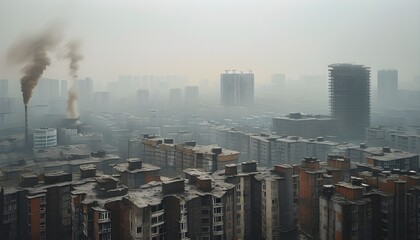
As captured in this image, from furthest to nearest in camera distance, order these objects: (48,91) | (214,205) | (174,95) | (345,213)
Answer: (174,95) < (48,91) < (345,213) < (214,205)

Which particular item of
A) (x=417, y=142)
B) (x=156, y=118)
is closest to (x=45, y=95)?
(x=156, y=118)

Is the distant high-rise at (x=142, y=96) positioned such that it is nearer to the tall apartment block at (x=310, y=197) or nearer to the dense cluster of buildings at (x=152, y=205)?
the dense cluster of buildings at (x=152, y=205)

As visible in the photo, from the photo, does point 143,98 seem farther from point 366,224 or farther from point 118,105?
point 366,224

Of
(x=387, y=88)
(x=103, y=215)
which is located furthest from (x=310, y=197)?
(x=387, y=88)

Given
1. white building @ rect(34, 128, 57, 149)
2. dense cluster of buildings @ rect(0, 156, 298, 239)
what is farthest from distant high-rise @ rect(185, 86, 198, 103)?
dense cluster of buildings @ rect(0, 156, 298, 239)

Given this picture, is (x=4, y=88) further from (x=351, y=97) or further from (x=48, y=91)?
(x=351, y=97)

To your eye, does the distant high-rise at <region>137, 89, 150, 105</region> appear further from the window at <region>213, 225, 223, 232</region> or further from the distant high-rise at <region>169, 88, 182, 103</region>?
the window at <region>213, 225, 223, 232</region>
